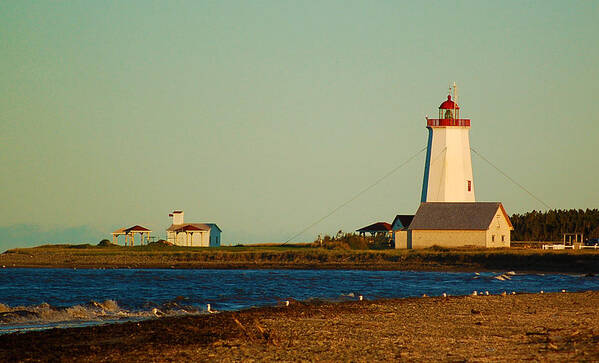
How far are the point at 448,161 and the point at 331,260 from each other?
1091 centimetres

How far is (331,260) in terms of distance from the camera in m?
56.2

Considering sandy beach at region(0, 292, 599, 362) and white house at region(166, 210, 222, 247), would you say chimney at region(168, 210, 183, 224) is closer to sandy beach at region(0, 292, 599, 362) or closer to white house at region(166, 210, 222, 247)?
white house at region(166, 210, 222, 247)

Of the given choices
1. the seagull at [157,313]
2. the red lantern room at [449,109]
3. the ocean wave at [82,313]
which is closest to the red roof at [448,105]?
the red lantern room at [449,109]

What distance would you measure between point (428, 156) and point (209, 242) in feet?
92.4

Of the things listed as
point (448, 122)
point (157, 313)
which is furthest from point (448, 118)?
point (157, 313)

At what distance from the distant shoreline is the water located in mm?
3413

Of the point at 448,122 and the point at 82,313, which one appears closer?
A: the point at 82,313

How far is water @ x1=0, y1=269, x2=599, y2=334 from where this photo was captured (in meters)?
23.2

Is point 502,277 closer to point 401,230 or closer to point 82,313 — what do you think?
point 401,230

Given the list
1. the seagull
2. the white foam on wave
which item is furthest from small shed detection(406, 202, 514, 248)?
the seagull

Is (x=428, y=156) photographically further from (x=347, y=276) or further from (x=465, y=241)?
(x=347, y=276)

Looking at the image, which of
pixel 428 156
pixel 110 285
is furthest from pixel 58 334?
pixel 428 156

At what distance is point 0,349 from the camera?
1462cm

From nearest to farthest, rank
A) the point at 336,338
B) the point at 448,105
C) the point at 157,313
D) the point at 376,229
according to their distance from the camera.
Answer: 1. the point at 336,338
2. the point at 157,313
3. the point at 448,105
4. the point at 376,229
